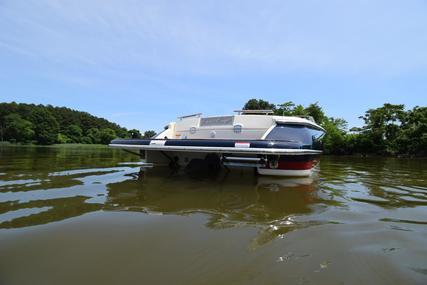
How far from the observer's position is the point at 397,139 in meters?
32.5

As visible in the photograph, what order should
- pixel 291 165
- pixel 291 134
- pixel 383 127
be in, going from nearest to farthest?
pixel 291 165 → pixel 291 134 → pixel 383 127

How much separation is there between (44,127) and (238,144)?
7708 cm

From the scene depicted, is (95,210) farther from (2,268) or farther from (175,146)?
(175,146)

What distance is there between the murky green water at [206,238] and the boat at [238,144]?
3.97 feet

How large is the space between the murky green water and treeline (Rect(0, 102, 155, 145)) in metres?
74.7

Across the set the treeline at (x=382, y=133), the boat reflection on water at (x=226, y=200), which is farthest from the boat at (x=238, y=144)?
the treeline at (x=382, y=133)

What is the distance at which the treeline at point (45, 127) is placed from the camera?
6772cm

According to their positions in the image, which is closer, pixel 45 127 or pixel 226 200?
pixel 226 200

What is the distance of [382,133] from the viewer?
3500 centimetres

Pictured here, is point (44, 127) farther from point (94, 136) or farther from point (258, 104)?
point (258, 104)

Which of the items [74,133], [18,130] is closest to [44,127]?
[18,130]

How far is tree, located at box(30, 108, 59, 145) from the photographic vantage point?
6731 centimetres

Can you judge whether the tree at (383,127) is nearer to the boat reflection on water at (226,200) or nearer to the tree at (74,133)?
the boat reflection on water at (226,200)

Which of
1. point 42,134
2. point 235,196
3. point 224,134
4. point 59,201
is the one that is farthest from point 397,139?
point 42,134
